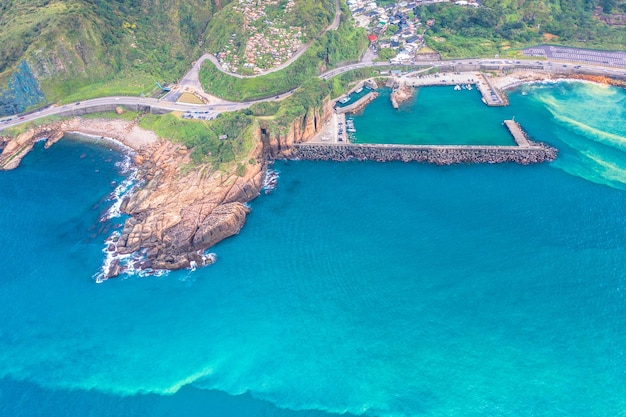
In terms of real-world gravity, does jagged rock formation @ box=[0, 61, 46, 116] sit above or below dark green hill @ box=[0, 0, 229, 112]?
below

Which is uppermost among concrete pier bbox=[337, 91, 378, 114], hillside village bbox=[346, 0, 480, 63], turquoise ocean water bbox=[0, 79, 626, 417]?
hillside village bbox=[346, 0, 480, 63]

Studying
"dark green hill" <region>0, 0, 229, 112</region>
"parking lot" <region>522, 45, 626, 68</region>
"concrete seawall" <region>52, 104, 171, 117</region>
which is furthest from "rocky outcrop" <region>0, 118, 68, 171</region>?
"parking lot" <region>522, 45, 626, 68</region>

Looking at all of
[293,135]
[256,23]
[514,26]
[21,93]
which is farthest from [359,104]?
[21,93]

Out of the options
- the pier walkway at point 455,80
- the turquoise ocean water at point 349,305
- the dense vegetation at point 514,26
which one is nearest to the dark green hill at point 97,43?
the turquoise ocean water at point 349,305

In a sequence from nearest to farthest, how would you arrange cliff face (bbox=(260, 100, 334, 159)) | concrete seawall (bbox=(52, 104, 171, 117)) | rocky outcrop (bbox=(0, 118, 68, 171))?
cliff face (bbox=(260, 100, 334, 159))
rocky outcrop (bbox=(0, 118, 68, 171))
concrete seawall (bbox=(52, 104, 171, 117))

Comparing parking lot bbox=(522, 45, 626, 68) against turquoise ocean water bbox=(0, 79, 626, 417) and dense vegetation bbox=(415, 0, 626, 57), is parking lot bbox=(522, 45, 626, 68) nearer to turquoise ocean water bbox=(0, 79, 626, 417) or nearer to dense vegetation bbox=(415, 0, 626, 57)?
Result: dense vegetation bbox=(415, 0, 626, 57)

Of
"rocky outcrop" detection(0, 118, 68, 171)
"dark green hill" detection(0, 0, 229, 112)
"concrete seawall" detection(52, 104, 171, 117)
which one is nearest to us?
"rocky outcrop" detection(0, 118, 68, 171)

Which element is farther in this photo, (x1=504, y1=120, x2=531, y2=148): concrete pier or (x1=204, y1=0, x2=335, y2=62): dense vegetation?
(x1=204, y1=0, x2=335, y2=62): dense vegetation

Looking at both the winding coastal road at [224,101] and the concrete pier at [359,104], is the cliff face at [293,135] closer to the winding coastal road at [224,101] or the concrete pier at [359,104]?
the concrete pier at [359,104]
